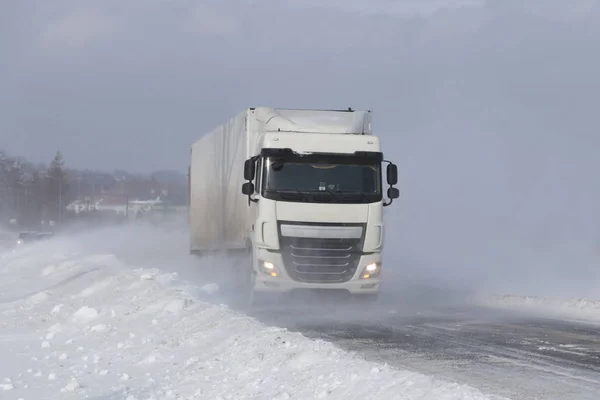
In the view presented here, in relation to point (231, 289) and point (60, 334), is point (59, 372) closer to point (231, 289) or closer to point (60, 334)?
point (60, 334)

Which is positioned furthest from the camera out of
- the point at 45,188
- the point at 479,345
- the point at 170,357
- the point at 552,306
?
the point at 45,188

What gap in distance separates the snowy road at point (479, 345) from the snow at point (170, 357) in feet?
2.71

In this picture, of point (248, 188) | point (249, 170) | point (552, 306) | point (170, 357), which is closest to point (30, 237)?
point (248, 188)

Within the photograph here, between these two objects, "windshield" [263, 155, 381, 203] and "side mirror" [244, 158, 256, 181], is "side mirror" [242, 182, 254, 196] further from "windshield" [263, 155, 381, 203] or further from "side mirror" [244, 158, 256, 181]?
"windshield" [263, 155, 381, 203]

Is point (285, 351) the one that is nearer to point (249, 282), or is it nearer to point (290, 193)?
point (290, 193)

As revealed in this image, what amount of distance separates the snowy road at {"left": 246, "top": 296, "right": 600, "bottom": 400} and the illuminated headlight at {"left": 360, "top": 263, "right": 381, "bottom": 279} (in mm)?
709

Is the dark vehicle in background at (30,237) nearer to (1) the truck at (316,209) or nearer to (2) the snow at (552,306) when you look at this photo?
(2) the snow at (552,306)

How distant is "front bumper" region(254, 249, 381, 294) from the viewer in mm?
16578

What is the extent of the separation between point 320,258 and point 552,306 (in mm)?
5367

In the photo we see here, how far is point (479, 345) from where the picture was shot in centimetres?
1202

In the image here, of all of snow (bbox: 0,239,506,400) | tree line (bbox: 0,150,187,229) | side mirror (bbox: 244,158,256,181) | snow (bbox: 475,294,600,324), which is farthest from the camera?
tree line (bbox: 0,150,187,229)

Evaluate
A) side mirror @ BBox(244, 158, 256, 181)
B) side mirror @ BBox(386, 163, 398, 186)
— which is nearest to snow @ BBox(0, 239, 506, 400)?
side mirror @ BBox(244, 158, 256, 181)

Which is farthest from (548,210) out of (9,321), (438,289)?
(9,321)

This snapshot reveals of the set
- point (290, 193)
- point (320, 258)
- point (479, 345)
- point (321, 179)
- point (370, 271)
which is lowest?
point (479, 345)
